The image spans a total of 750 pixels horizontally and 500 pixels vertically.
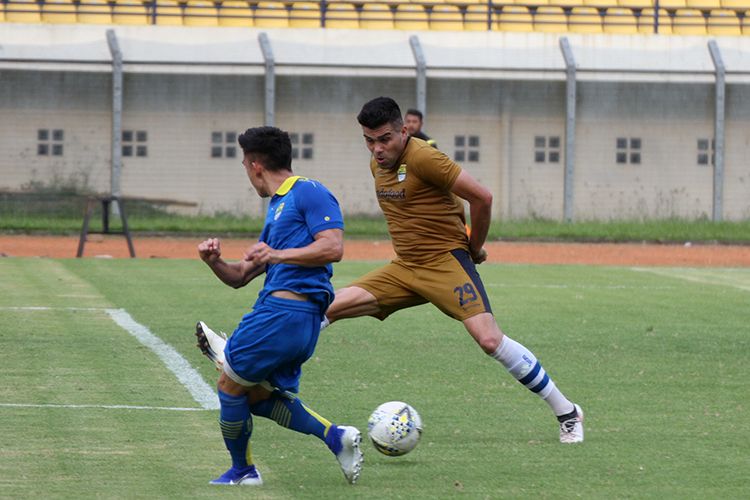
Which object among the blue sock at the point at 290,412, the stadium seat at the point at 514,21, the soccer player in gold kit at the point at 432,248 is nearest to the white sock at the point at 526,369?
the soccer player in gold kit at the point at 432,248

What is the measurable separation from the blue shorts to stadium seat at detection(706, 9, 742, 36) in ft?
105

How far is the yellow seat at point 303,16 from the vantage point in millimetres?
34250

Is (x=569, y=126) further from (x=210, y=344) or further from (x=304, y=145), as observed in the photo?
(x=210, y=344)

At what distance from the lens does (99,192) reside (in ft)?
108

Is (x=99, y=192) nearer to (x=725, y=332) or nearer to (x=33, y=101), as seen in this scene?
(x=33, y=101)

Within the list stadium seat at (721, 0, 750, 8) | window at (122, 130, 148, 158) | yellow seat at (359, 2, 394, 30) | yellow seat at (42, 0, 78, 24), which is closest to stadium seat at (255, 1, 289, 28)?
yellow seat at (359, 2, 394, 30)

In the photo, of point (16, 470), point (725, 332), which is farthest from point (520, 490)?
point (725, 332)

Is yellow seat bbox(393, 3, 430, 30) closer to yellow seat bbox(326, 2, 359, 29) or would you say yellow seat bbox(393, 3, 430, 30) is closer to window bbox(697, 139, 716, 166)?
yellow seat bbox(326, 2, 359, 29)

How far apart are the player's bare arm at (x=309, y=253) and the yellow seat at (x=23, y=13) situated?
95.4ft

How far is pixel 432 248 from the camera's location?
7844 millimetres

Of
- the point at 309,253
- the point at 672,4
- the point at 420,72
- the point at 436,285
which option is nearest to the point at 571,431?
the point at 436,285

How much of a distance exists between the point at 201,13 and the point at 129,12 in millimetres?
1931

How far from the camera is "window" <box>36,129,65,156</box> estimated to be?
3275cm

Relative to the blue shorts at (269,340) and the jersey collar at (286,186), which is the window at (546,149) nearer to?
the jersey collar at (286,186)
